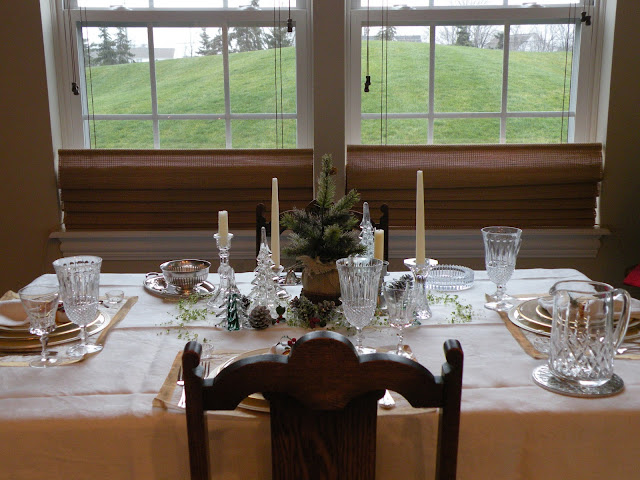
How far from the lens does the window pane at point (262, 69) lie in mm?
2902

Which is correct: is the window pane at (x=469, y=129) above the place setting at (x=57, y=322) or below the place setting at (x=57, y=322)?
above

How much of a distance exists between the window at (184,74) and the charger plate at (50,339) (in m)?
1.65

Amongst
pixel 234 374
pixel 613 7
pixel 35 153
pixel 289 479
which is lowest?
pixel 289 479

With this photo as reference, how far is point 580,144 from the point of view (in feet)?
9.24

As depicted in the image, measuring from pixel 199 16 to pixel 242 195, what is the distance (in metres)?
0.80

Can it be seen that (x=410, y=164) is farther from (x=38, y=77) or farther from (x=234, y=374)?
(x=234, y=374)

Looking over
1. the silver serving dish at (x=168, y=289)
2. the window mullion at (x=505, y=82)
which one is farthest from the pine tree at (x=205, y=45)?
the silver serving dish at (x=168, y=289)

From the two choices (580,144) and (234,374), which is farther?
(580,144)

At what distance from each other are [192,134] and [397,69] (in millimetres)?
955

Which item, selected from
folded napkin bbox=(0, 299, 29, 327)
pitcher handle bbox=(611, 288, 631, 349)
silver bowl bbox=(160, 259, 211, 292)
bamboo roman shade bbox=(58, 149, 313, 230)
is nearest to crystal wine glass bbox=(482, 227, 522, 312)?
pitcher handle bbox=(611, 288, 631, 349)

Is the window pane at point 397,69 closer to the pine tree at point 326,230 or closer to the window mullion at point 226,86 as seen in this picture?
the window mullion at point 226,86

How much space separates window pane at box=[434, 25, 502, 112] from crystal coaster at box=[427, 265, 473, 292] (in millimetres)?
1249

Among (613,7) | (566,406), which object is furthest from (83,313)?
(613,7)

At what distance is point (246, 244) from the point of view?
2.88 m
